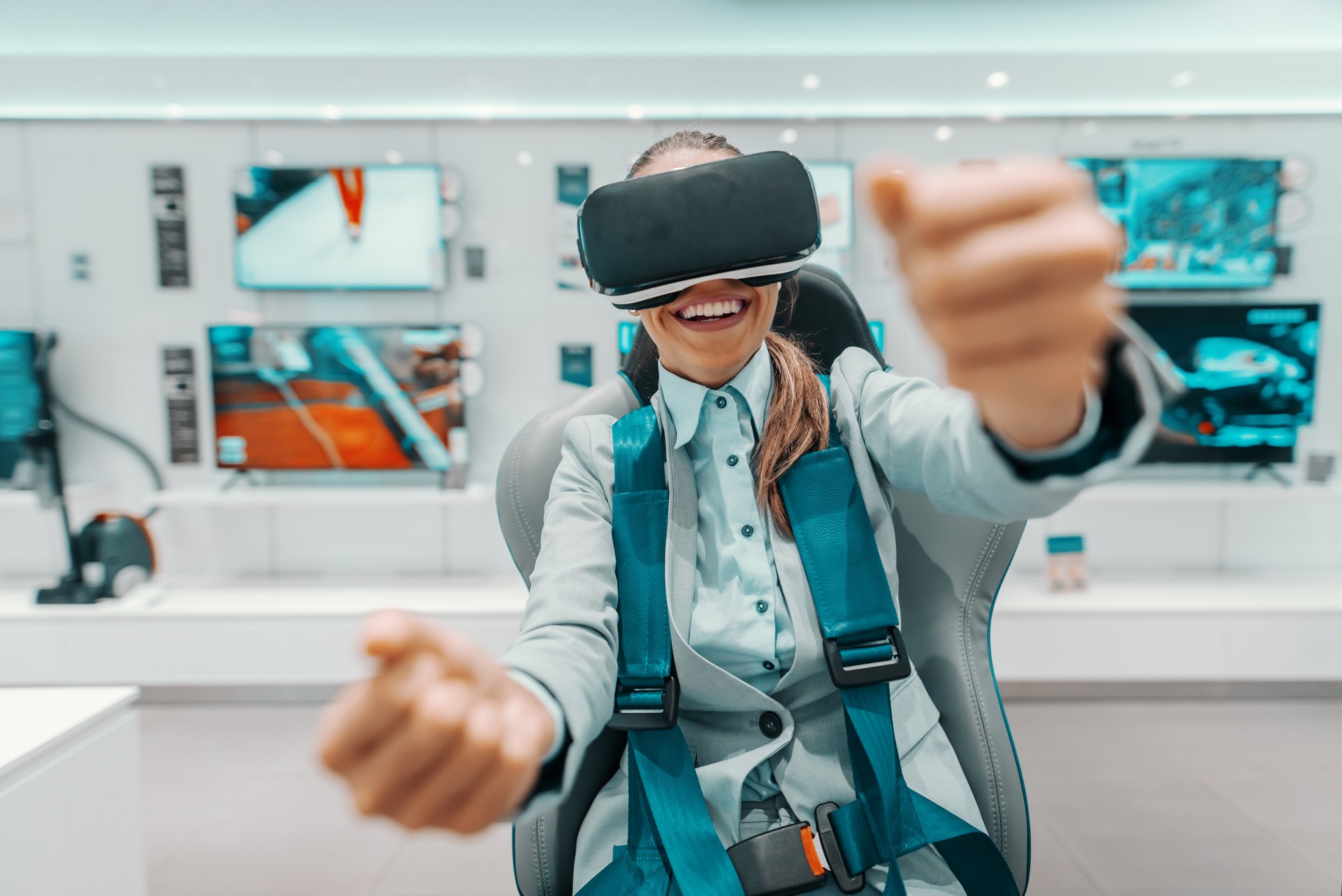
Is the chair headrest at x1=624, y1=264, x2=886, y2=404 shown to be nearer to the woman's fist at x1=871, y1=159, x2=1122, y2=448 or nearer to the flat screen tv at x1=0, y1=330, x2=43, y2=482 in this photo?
the woman's fist at x1=871, y1=159, x2=1122, y2=448

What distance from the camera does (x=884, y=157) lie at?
359 mm

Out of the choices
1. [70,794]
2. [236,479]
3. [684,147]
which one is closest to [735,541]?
[684,147]

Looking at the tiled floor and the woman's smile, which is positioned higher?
the woman's smile

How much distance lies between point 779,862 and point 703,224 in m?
0.67

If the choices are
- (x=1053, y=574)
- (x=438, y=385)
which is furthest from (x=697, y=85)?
(x=1053, y=574)

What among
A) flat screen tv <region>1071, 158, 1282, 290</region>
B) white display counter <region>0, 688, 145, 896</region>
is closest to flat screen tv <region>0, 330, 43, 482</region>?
white display counter <region>0, 688, 145, 896</region>

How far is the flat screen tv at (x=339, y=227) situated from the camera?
258 centimetres

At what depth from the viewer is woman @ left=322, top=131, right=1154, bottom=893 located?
0.34 metres

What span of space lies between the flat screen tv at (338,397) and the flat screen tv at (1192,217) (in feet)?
8.06

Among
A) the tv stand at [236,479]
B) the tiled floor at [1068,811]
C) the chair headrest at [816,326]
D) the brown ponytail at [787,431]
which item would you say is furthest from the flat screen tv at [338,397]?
the brown ponytail at [787,431]

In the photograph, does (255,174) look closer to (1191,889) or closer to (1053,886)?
(1053,886)

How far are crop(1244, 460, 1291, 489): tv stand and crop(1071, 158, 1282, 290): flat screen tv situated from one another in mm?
661

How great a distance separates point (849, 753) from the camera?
2.59 ft

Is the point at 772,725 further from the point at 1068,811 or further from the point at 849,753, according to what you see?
the point at 1068,811
